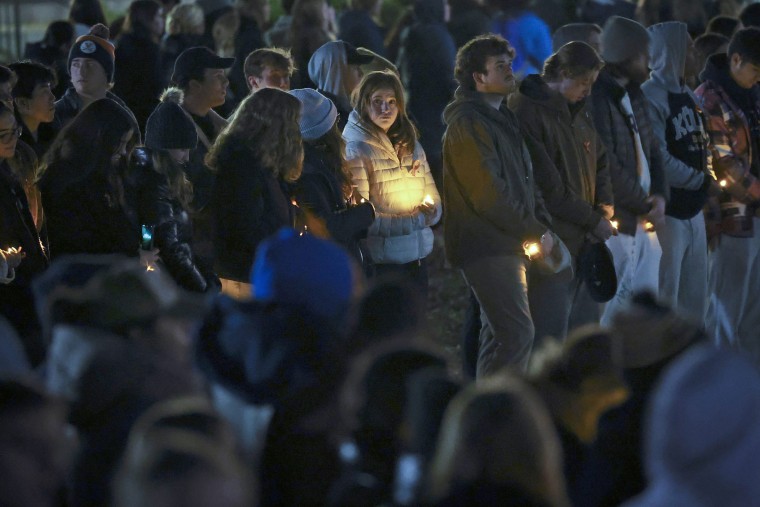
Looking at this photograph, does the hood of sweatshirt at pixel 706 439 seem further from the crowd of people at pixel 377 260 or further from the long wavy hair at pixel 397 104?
the long wavy hair at pixel 397 104

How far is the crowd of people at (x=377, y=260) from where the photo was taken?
10.9 ft

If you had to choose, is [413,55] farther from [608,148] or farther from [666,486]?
[666,486]

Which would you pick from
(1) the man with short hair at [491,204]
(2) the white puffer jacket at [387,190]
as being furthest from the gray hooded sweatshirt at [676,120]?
(2) the white puffer jacket at [387,190]

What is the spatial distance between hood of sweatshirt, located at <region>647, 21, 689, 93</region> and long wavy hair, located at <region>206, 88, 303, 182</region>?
9.89 feet

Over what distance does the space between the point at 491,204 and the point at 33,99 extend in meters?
2.34

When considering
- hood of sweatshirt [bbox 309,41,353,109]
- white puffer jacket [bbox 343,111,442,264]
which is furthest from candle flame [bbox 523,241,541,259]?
hood of sweatshirt [bbox 309,41,353,109]

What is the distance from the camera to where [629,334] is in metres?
4.62

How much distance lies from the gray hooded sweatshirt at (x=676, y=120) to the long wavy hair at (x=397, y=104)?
1.68 metres

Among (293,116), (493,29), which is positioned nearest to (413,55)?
(493,29)

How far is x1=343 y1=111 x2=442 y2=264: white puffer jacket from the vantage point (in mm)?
7574

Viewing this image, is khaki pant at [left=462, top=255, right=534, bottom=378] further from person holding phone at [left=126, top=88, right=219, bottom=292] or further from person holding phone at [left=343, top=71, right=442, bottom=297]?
person holding phone at [left=126, top=88, right=219, bottom=292]

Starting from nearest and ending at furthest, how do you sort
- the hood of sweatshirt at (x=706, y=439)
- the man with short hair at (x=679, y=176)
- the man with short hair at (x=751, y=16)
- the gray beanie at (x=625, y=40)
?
the hood of sweatshirt at (x=706, y=439), the gray beanie at (x=625, y=40), the man with short hair at (x=679, y=176), the man with short hair at (x=751, y=16)

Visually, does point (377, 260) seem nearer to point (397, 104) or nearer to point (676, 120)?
point (397, 104)

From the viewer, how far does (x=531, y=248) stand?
7.46 meters
